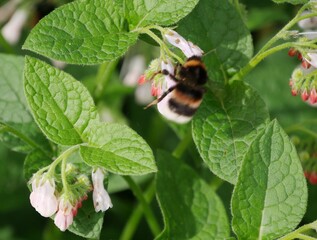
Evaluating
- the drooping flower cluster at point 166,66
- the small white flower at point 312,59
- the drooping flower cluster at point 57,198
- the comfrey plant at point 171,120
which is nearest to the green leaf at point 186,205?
the comfrey plant at point 171,120

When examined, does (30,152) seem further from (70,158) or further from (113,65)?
(113,65)

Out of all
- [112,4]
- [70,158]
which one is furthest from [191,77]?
[70,158]

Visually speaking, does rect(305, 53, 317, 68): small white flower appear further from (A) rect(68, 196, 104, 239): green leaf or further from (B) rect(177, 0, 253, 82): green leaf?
(A) rect(68, 196, 104, 239): green leaf

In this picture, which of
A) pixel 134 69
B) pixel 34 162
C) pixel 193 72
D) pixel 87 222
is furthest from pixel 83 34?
pixel 134 69

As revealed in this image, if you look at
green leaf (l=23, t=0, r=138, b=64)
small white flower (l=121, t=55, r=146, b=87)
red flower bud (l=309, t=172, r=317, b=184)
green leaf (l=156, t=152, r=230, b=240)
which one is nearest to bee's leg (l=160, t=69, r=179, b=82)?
green leaf (l=23, t=0, r=138, b=64)

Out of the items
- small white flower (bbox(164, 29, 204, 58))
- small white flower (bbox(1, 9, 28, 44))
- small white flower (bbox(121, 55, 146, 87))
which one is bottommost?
small white flower (bbox(121, 55, 146, 87))

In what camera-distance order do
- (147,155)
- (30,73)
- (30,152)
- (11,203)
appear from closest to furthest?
(147,155)
(30,73)
(30,152)
(11,203)

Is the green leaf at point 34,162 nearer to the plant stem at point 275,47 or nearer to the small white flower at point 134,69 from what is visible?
the plant stem at point 275,47
